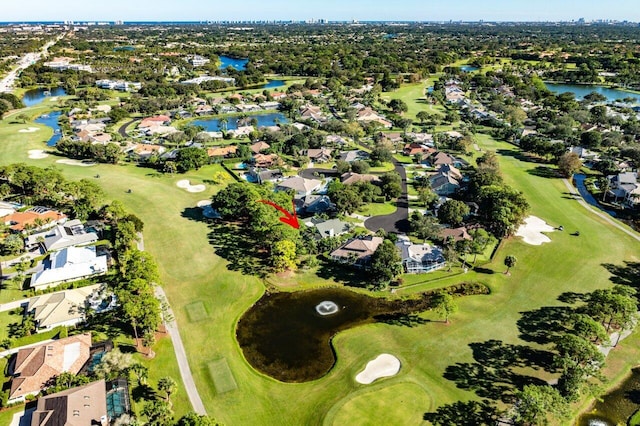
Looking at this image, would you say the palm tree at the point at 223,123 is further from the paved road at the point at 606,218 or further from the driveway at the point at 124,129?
the paved road at the point at 606,218

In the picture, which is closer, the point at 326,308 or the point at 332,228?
the point at 326,308

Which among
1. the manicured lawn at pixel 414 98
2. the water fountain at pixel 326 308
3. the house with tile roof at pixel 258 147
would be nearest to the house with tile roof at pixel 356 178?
the house with tile roof at pixel 258 147

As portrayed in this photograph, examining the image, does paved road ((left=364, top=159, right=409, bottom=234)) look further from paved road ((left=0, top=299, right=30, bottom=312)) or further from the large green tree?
paved road ((left=0, top=299, right=30, bottom=312))

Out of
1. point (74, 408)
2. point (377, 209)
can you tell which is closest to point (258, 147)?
point (377, 209)

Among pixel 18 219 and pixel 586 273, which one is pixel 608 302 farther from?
pixel 18 219

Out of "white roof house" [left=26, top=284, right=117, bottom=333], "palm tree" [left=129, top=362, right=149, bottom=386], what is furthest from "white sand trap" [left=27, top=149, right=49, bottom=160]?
"palm tree" [left=129, top=362, right=149, bottom=386]

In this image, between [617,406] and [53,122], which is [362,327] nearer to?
[617,406]
